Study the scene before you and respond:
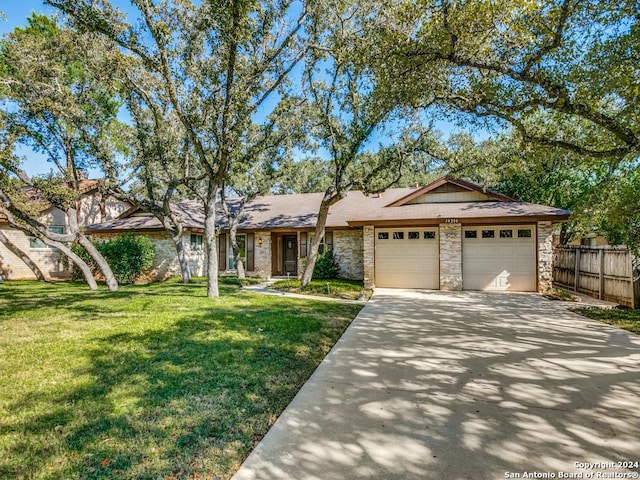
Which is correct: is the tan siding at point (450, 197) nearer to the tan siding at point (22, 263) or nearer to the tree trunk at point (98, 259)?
the tree trunk at point (98, 259)

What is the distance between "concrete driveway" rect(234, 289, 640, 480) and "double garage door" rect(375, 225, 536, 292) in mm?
5813

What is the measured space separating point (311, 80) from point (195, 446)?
37.9ft

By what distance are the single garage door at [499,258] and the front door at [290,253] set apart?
28.9ft

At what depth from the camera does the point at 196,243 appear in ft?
57.7

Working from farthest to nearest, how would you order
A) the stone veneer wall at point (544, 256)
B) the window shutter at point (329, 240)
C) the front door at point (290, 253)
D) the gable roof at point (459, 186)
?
the front door at point (290, 253) < the window shutter at point (329, 240) < the gable roof at point (459, 186) < the stone veneer wall at point (544, 256)

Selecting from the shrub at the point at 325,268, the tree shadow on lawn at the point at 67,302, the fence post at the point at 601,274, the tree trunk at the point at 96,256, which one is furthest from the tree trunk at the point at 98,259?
the fence post at the point at 601,274

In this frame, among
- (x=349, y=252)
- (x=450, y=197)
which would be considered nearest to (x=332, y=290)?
(x=349, y=252)

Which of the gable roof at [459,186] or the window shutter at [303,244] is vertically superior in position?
the gable roof at [459,186]

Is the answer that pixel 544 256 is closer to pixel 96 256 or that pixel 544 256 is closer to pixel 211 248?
pixel 211 248

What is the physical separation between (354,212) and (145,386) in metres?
13.5

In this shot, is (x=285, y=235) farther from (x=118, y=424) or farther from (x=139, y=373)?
(x=118, y=424)

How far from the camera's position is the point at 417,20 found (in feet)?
20.8

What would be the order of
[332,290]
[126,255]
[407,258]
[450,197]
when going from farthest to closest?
[126,255], [450,197], [407,258], [332,290]

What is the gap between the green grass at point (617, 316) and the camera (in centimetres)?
679
